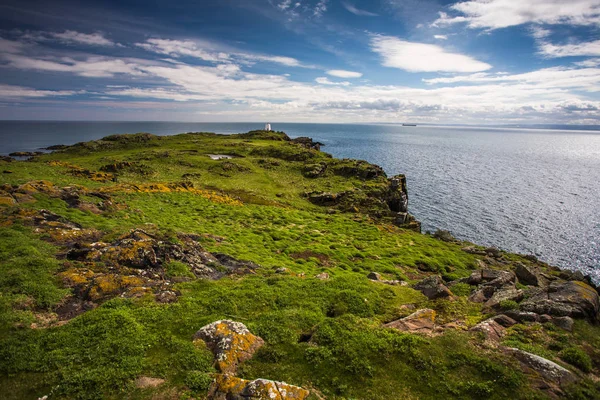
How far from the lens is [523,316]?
654 inches

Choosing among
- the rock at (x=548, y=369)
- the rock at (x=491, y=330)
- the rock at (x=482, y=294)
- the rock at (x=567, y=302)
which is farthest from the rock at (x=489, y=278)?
the rock at (x=548, y=369)

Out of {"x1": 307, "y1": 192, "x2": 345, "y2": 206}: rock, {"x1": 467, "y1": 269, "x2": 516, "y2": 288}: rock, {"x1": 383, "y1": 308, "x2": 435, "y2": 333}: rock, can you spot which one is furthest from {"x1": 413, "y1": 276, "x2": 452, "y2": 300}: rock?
{"x1": 307, "y1": 192, "x2": 345, "y2": 206}: rock

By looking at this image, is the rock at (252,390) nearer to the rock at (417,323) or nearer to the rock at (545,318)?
the rock at (417,323)

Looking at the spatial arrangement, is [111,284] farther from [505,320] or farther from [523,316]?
[523,316]

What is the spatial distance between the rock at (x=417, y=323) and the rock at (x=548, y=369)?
4039mm

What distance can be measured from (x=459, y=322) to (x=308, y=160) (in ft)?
291

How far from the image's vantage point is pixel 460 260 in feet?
148

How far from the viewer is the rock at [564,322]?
15.4m

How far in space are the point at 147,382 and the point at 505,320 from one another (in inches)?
709

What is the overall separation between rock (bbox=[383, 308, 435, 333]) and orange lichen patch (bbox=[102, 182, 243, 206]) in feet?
143

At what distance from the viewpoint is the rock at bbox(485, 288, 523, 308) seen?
753 inches

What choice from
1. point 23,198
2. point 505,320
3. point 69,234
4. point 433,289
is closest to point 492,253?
point 433,289

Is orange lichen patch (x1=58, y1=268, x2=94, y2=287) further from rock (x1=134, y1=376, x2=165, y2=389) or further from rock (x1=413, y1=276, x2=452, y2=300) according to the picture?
rock (x1=413, y1=276, x2=452, y2=300)

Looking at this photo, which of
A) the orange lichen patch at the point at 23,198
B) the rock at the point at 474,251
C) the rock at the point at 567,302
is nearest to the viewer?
the rock at the point at 567,302
